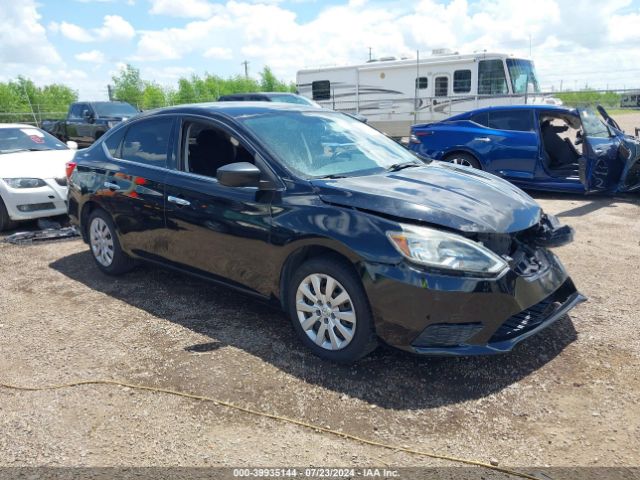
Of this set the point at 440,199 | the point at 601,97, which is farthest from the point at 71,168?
the point at 601,97

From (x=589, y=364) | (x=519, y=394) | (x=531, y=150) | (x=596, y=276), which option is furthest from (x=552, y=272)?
(x=531, y=150)

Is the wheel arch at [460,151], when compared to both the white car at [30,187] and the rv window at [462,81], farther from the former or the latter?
the rv window at [462,81]

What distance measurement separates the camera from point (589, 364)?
348cm

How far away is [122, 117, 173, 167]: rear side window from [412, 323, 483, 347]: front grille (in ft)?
8.70

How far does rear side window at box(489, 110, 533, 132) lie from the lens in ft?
30.0

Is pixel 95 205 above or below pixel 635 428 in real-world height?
above

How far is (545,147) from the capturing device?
9.27 m

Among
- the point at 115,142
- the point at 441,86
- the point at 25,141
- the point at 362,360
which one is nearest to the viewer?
the point at 362,360

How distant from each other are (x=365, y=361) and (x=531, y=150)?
6629 millimetres

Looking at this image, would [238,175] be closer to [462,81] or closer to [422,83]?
[462,81]

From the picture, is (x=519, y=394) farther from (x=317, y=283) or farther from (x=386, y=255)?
(x=317, y=283)

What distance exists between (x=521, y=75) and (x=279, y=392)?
644 inches

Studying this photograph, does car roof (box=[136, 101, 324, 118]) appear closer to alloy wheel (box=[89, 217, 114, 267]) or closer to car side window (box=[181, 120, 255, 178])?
car side window (box=[181, 120, 255, 178])

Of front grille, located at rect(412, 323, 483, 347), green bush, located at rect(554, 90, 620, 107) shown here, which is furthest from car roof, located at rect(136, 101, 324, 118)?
green bush, located at rect(554, 90, 620, 107)
